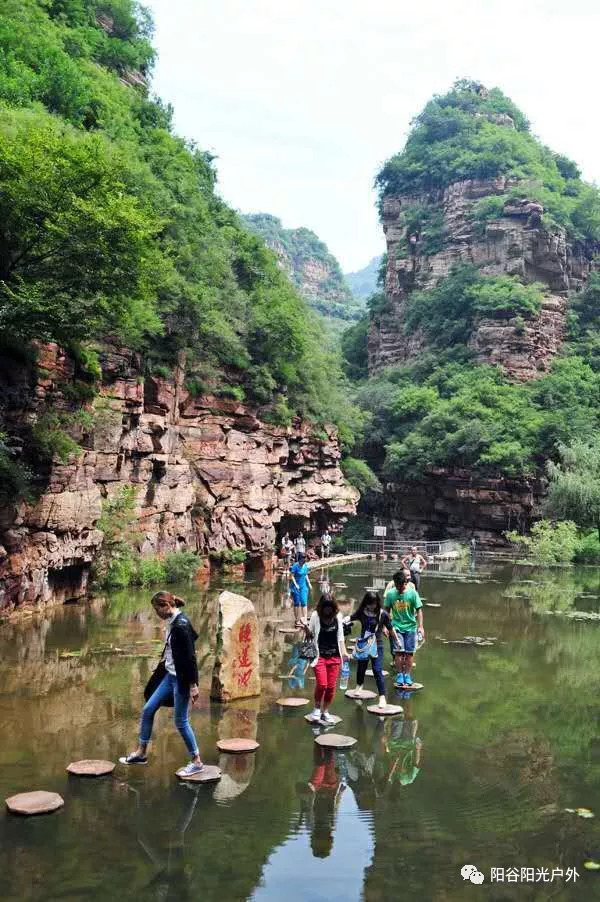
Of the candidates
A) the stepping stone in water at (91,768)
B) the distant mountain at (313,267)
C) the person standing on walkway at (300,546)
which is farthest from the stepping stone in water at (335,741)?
the distant mountain at (313,267)

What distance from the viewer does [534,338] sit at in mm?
54594

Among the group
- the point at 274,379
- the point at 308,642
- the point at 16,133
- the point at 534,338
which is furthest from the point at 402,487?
the point at 308,642

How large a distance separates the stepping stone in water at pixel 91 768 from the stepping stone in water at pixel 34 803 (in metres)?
0.48

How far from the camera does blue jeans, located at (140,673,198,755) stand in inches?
219

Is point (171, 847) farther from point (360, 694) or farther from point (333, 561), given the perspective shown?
point (333, 561)

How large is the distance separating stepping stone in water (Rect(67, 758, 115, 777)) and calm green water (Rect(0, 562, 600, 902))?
99 millimetres

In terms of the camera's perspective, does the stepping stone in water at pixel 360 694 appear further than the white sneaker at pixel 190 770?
Yes

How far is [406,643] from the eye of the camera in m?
Result: 8.98

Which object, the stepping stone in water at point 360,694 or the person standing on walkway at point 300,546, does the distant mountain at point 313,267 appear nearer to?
the person standing on walkway at point 300,546

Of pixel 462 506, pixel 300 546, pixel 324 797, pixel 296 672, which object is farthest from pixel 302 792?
pixel 462 506

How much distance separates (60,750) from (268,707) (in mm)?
2537

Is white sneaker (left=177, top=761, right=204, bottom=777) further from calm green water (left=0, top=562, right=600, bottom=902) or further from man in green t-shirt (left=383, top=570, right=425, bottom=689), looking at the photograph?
man in green t-shirt (left=383, top=570, right=425, bottom=689)

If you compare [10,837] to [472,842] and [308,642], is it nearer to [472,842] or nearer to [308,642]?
[472,842]

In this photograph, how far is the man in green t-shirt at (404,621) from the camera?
888 centimetres
